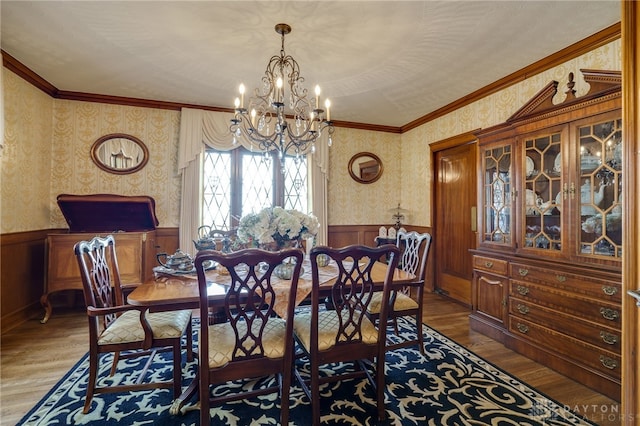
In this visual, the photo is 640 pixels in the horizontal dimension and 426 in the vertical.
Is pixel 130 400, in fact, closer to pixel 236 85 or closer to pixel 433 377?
pixel 433 377

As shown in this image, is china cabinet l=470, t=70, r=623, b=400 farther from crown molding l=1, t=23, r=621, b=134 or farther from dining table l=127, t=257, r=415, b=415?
dining table l=127, t=257, r=415, b=415

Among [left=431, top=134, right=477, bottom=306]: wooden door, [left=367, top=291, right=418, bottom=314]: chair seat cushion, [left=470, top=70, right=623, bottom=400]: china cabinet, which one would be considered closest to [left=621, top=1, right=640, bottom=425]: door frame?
[left=470, top=70, right=623, bottom=400]: china cabinet

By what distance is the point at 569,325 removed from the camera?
209 centimetres

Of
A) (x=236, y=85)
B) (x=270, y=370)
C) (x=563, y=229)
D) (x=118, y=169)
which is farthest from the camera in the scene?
(x=118, y=169)

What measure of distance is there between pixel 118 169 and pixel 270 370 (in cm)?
340

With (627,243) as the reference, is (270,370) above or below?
below

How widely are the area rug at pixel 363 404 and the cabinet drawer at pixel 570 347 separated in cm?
43

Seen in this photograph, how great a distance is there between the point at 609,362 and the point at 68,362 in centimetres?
380

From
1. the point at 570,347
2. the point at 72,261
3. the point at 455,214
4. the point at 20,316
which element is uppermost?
the point at 455,214

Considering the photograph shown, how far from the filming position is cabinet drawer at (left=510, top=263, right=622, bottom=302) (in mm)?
1881

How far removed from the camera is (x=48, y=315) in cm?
302

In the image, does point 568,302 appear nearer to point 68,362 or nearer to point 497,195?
point 497,195

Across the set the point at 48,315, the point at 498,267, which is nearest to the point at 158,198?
the point at 48,315

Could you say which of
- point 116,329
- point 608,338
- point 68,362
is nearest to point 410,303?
point 608,338
